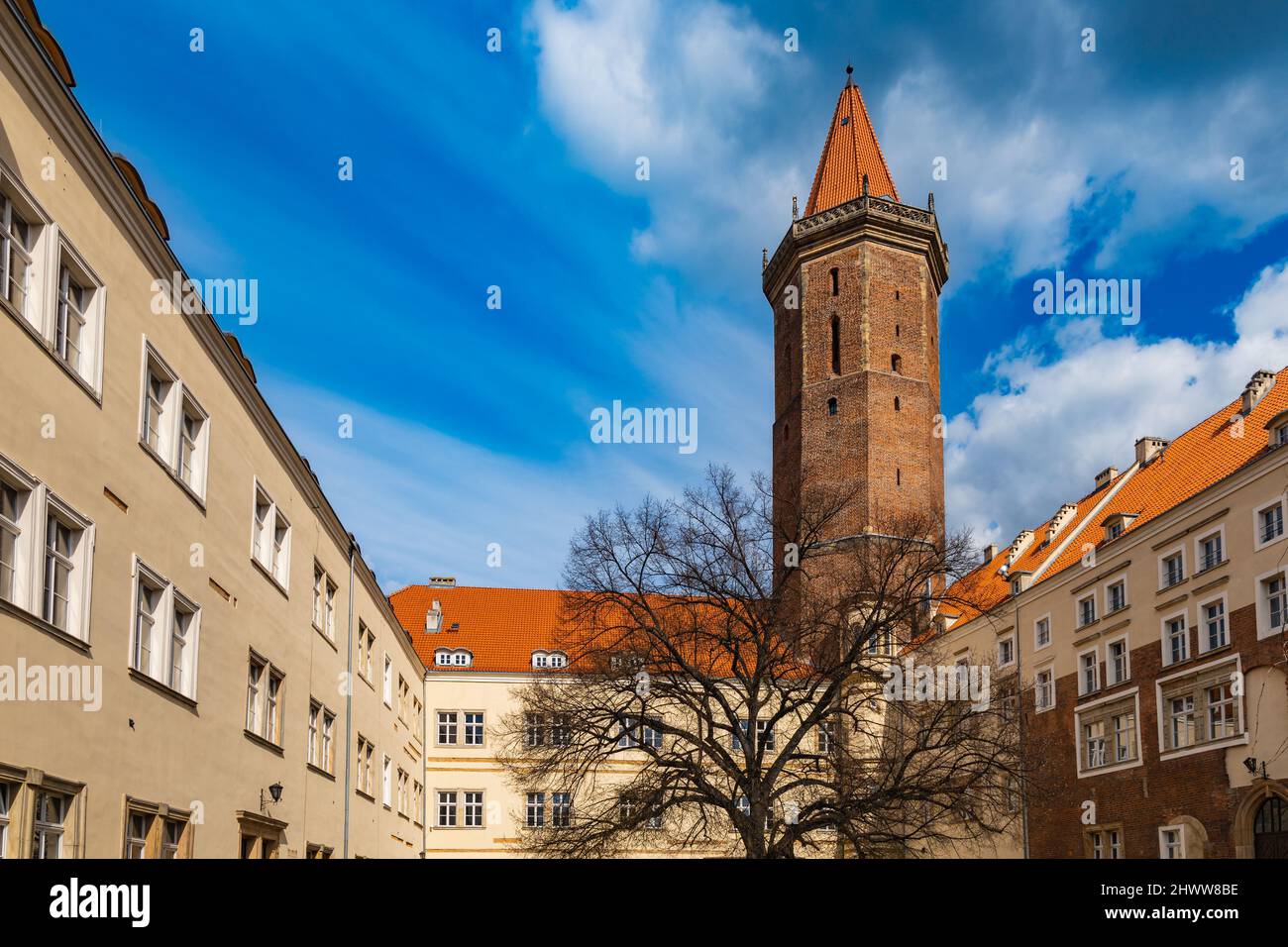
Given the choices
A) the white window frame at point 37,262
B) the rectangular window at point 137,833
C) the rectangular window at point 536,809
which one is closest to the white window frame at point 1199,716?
the rectangular window at point 536,809

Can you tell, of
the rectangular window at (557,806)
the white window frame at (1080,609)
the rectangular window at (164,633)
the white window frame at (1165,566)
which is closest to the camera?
the rectangular window at (164,633)

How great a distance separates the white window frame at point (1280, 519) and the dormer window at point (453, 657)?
33.5 metres

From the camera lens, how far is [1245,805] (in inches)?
1278

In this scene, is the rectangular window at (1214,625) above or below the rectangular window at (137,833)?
above

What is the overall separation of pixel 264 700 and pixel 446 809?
33.1 meters

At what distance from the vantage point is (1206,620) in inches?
1394

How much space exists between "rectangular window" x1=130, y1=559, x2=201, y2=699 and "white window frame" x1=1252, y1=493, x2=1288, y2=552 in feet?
91.5

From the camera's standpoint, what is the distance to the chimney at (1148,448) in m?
47.2

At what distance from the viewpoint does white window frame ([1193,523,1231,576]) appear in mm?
34812

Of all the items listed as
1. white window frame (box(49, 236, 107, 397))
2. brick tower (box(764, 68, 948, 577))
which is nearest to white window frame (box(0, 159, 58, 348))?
white window frame (box(49, 236, 107, 397))

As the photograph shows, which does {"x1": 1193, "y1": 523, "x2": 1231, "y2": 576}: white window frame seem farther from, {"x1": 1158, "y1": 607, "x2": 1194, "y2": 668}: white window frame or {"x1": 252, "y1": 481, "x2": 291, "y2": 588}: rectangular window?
{"x1": 252, "y1": 481, "x2": 291, "y2": 588}: rectangular window

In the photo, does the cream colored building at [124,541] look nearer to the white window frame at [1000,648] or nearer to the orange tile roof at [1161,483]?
the orange tile roof at [1161,483]

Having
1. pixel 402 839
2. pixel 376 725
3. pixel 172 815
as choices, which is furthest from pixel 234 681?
pixel 402 839

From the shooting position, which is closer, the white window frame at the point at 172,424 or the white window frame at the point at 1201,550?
the white window frame at the point at 172,424
